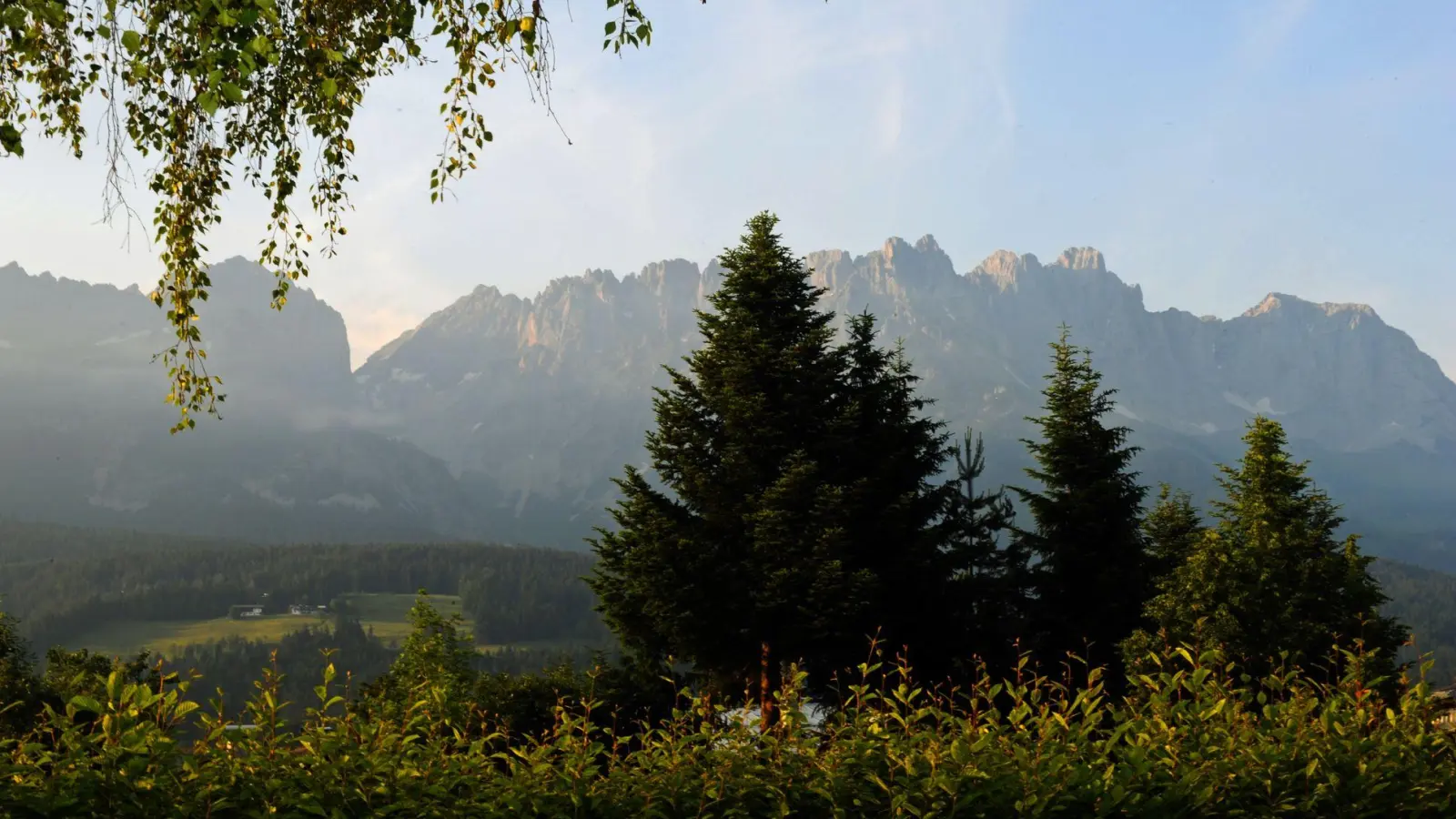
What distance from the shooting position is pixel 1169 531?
39281 mm

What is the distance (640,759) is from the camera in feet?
17.2

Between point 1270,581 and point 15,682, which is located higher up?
point 1270,581

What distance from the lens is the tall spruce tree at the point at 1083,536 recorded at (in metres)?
32.5

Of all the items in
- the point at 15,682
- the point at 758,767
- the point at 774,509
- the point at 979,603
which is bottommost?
the point at 15,682

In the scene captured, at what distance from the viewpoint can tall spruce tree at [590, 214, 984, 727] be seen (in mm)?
24938

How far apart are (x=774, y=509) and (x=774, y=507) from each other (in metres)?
0.27

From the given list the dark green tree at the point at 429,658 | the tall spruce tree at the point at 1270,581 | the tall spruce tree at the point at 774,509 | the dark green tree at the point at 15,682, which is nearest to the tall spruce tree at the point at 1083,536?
the tall spruce tree at the point at 1270,581

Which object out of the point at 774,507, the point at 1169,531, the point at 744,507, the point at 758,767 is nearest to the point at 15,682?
the point at 744,507

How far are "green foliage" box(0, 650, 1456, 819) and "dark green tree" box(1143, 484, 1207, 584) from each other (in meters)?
30.1

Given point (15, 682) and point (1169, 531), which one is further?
point (1169, 531)

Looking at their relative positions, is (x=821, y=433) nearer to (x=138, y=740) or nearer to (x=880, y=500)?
(x=880, y=500)

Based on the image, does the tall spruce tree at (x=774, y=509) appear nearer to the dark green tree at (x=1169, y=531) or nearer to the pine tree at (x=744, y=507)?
the pine tree at (x=744, y=507)

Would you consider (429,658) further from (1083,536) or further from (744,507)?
(1083,536)

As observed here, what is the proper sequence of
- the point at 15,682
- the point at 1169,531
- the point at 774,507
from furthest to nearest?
1. the point at 1169,531
2. the point at 15,682
3. the point at 774,507
